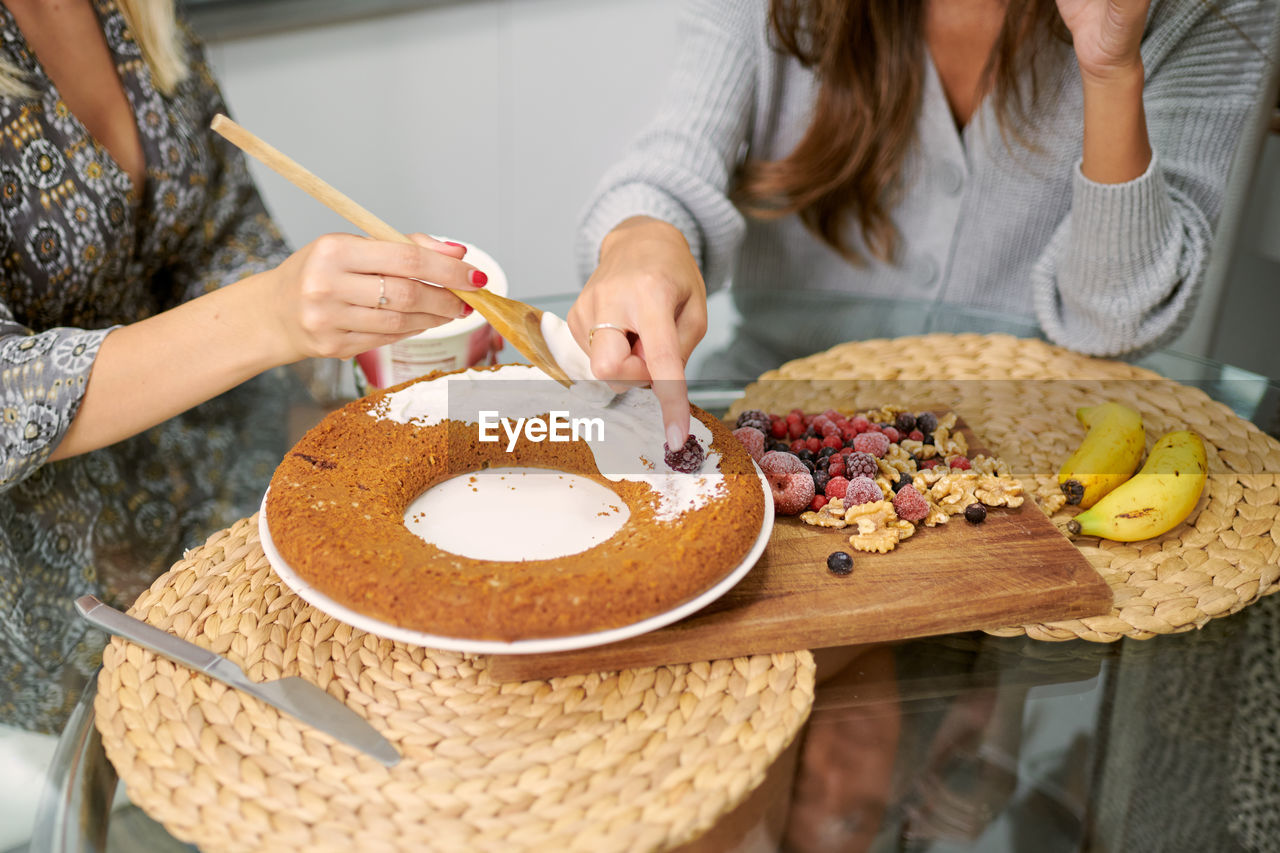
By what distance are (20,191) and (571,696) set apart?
34.4 inches

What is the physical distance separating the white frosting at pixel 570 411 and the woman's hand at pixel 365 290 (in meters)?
0.08

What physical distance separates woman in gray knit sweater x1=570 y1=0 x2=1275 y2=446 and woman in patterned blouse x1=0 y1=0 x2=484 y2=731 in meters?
0.33

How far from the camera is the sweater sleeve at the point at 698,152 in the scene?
1283mm

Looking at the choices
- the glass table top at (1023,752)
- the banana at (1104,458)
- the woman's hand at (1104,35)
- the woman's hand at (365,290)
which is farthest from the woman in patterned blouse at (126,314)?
the woman's hand at (1104,35)

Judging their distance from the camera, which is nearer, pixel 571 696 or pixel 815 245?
pixel 571 696

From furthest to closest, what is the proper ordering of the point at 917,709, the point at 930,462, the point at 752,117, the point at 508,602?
the point at 752,117 < the point at 930,462 < the point at 917,709 < the point at 508,602

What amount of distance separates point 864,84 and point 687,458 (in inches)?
30.7

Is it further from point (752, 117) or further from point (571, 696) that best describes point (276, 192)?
point (571, 696)

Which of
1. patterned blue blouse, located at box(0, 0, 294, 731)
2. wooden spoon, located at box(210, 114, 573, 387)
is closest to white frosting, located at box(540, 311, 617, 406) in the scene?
wooden spoon, located at box(210, 114, 573, 387)

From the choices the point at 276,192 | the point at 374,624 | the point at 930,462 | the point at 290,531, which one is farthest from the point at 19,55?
the point at 276,192

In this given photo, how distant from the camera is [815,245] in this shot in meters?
1.55

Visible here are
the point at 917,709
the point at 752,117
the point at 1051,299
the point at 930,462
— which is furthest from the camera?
the point at 752,117

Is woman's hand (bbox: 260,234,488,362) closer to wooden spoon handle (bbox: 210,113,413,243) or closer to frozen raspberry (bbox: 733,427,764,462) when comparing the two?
wooden spoon handle (bbox: 210,113,413,243)

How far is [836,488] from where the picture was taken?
88cm
